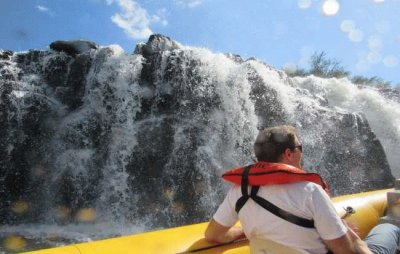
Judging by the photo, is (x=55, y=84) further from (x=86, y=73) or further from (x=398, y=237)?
(x=398, y=237)

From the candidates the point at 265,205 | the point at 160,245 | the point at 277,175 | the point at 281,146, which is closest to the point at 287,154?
the point at 281,146

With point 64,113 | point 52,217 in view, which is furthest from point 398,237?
point 64,113

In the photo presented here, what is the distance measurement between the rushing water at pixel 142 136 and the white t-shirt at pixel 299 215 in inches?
193

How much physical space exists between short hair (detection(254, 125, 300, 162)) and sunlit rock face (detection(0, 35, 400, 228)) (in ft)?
18.6

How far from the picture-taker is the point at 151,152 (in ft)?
28.2

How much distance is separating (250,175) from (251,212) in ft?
0.64

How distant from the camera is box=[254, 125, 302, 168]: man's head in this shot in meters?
2.01

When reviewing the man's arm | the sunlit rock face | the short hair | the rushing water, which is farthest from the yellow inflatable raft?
the sunlit rock face

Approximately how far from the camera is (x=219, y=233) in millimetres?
2311

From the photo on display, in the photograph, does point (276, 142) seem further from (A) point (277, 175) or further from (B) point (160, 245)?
(B) point (160, 245)

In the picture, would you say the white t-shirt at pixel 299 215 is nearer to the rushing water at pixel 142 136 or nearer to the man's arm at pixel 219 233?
the man's arm at pixel 219 233

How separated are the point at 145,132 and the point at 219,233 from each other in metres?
6.82

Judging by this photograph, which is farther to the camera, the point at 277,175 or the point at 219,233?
the point at 219,233

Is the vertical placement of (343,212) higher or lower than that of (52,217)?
higher
